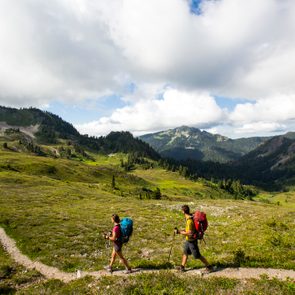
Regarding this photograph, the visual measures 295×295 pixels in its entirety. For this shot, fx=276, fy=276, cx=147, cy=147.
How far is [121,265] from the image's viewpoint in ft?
63.6

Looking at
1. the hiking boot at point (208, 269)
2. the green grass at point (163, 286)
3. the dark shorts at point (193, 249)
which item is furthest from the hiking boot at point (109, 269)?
the hiking boot at point (208, 269)

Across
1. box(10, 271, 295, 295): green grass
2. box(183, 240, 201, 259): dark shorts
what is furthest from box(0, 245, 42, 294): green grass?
box(183, 240, 201, 259): dark shorts

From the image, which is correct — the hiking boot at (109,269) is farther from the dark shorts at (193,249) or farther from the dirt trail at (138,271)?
the dark shorts at (193,249)

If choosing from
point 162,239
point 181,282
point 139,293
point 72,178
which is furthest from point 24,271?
point 72,178

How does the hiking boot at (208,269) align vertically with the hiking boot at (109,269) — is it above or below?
above

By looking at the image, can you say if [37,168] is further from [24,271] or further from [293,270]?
[293,270]

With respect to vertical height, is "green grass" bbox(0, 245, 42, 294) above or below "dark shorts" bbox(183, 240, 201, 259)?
below

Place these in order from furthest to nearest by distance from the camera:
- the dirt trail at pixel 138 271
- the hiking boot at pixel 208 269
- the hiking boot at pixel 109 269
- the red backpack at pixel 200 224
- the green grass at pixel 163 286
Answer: the hiking boot at pixel 109 269 < the red backpack at pixel 200 224 < the hiking boot at pixel 208 269 < the dirt trail at pixel 138 271 < the green grass at pixel 163 286

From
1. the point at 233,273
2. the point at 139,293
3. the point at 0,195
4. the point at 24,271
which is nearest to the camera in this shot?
the point at 139,293

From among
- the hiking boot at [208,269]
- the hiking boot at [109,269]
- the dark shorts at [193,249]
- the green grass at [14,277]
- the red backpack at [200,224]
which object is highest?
the red backpack at [200,224]

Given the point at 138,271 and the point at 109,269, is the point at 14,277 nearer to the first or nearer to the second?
the point at 109,269

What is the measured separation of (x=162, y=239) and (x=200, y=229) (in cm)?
1354

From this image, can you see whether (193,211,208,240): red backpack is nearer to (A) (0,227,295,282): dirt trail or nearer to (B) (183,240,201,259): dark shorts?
(B) (183,240,201,259): dark shorts

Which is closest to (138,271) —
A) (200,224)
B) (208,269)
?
(208,269)
